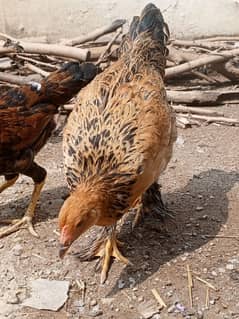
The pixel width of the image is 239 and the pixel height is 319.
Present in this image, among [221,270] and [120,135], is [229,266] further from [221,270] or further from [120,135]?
[120,135]

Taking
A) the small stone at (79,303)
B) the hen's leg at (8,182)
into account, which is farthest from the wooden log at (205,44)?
the small stone at (79,303)

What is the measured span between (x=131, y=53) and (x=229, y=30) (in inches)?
131

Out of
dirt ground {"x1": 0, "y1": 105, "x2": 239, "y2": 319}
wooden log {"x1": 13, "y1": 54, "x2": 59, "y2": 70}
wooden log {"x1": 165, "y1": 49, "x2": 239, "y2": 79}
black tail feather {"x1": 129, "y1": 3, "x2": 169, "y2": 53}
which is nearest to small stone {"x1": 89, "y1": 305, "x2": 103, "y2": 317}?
dirt ground {"x1": 0, "y1": 105, "x2": 239, "y2": 319}

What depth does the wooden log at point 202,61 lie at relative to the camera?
6926 millimetres

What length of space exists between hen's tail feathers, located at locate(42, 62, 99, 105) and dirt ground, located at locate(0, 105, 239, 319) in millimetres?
826

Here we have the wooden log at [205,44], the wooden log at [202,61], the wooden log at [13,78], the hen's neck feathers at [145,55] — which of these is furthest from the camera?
the wooden log at [205,44]

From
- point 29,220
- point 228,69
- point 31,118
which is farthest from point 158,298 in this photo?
point 228,69

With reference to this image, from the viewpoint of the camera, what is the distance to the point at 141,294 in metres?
4.30

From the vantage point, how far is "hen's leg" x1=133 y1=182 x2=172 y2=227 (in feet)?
16.3

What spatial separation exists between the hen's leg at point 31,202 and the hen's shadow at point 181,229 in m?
0.70

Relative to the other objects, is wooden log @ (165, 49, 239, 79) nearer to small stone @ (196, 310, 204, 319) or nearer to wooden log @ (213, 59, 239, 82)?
wooden log @ (213, 59, 239, 82)

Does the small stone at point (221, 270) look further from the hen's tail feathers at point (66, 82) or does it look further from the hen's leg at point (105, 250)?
the hen's tail feathers at point (66, 82)

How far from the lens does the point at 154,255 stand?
4.63 meters

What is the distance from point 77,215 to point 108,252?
0.79 meters
